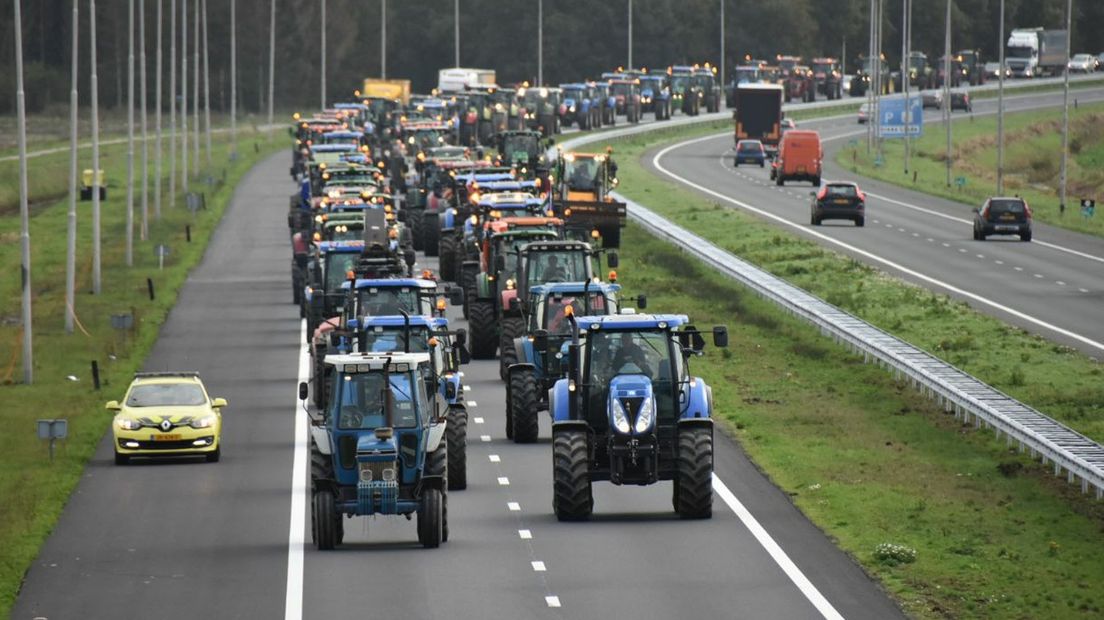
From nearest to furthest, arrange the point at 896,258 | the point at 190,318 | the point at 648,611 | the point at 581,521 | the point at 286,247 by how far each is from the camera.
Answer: the point at 648,611 → the point at 581,521 → the point at 190,318 → the point at 896,258 → the point at 286,247

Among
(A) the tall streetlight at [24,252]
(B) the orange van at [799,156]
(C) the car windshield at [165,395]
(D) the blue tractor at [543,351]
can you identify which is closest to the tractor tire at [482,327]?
(A) the tall streetlight at [24,252]

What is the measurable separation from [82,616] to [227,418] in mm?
18556

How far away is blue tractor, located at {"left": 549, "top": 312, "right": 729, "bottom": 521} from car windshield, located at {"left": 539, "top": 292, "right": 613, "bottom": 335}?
26.1 ft

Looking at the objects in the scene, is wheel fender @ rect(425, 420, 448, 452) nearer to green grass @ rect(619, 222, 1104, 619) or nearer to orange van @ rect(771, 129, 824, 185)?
green grass @ rect(619, 222, 1104, 619)

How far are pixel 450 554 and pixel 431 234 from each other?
4767 centimetres

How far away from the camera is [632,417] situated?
1206 inches

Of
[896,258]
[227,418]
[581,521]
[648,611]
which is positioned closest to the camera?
[648,611]

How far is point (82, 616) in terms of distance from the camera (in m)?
26.2

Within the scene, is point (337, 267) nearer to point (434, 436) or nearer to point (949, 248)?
point (434, 436)

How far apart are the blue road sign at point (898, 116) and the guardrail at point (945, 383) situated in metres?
61.0

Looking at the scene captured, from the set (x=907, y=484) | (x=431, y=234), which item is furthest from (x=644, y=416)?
(x=431, y=234)

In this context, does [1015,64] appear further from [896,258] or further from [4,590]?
[4,590]

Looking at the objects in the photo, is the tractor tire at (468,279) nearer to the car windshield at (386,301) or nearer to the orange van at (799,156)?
the car windshield at (386,301)

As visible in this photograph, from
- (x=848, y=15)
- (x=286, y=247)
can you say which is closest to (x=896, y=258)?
(x=286, y=247)
